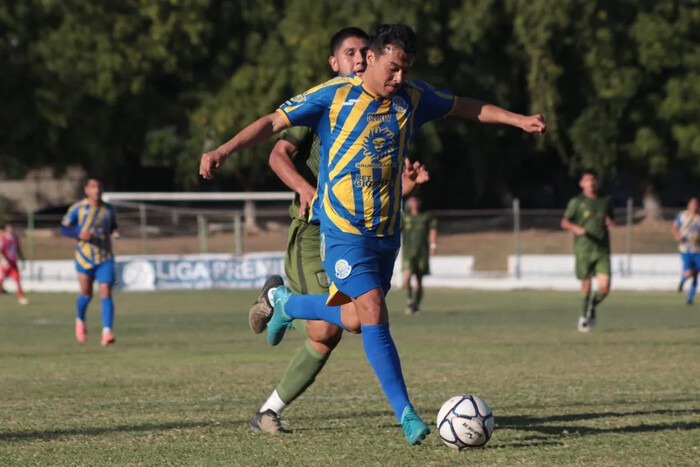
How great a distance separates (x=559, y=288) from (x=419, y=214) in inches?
336

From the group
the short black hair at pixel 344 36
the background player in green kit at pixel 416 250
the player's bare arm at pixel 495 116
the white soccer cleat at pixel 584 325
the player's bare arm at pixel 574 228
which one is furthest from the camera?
the background player in green kit at pixel 416 250

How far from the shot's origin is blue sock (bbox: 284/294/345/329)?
21.4 feet

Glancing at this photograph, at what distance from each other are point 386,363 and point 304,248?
1236 millimetres

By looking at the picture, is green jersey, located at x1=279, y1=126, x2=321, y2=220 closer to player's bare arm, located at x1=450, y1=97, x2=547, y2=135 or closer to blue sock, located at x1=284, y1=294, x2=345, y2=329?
blue sock, located at x1=284, y1=294, x2=345, y2=329

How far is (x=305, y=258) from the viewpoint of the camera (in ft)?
23.3

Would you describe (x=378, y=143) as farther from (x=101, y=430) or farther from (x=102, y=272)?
(x=102, y=272)

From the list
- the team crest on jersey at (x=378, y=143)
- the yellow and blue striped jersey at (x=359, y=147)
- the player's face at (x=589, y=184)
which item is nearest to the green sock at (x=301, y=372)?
the yellow and blue striped jersey at (x=359, y=147)

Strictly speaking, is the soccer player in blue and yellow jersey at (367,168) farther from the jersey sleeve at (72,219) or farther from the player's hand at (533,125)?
the jersey sleeve at (72,219)

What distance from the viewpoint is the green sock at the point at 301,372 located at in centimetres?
683

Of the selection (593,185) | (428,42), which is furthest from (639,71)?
(593,185)

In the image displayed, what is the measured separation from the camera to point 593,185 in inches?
636

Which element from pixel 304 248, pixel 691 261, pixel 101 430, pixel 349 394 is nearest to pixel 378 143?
pixel 304 248

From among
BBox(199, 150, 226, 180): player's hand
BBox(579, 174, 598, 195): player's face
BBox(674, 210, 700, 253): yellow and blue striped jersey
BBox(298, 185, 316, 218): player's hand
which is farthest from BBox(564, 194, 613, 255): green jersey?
BBox(199, 150, 226, 180): player's hand

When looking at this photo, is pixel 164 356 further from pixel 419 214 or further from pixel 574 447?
pixel 419 214
